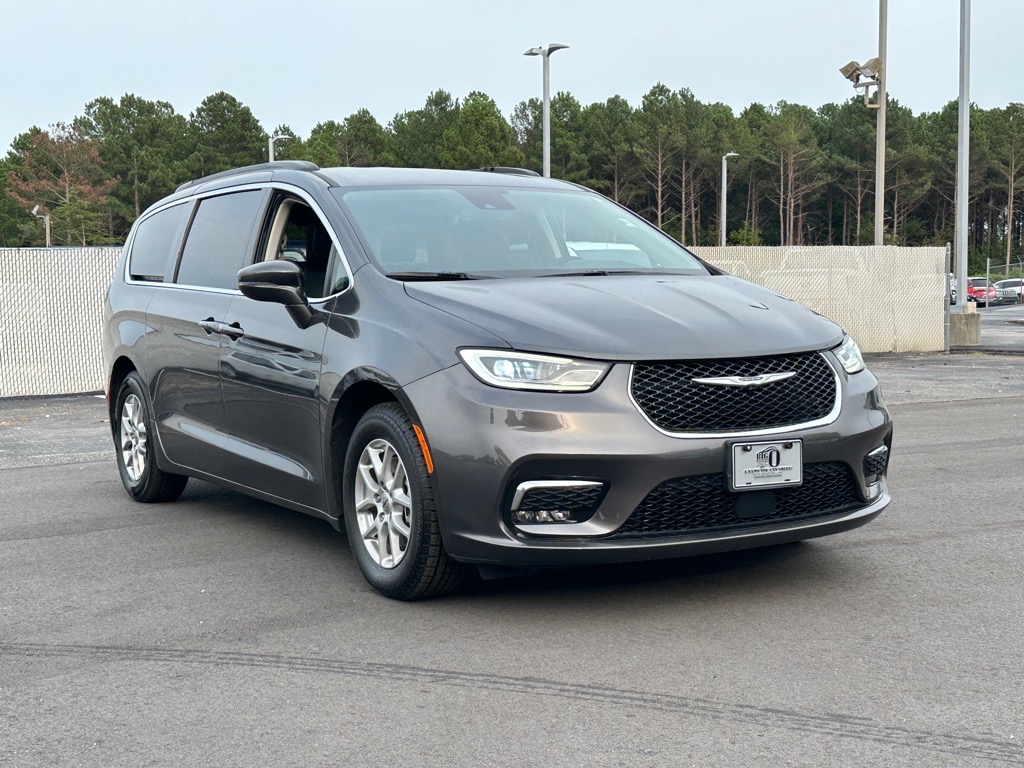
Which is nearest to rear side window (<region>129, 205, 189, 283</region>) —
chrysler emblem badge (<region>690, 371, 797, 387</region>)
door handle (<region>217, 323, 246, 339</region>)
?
door handle (<region>217, 323, 246, 339</region>)

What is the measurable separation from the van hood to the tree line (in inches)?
3315

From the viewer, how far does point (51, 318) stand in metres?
14.7

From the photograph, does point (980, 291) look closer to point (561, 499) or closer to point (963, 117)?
point (963, 117)

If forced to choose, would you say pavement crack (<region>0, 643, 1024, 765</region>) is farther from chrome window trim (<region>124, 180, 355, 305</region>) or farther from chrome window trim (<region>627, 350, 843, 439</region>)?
chrome window trim (<region>124, 180, 355, 305</region>)

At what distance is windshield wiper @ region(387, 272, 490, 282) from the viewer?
541 cm

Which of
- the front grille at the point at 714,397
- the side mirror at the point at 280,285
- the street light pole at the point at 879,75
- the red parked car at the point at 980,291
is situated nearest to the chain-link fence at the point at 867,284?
Answer: the street light pole at the point at 879,75

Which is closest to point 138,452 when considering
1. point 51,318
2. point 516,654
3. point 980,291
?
point 516,654

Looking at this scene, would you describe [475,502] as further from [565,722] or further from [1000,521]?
[1000,521]

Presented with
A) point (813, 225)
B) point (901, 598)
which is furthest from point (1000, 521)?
point (813, 225)

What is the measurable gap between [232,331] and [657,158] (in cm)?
9715

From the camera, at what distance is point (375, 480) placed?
5.23 metres

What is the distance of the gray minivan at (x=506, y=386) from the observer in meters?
4.64

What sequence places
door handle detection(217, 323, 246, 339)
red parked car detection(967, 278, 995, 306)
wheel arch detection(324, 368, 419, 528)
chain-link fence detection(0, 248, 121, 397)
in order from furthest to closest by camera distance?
red parked car detection(967, 278, 995, 306) < chain-link fence detection(0, 248, 121, 397) < door handle detection(217, 323, 246, 339) < wheel arch detection(324, 368, 419, 528)

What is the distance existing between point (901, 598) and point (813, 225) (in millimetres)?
116573
